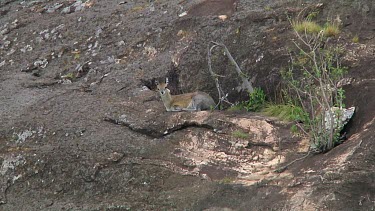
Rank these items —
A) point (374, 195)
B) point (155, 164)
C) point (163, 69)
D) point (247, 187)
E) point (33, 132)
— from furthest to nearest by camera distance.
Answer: point (163, 69) → point (33, 132) → point (155, 164) → point (247, 187) → point (374, 195)

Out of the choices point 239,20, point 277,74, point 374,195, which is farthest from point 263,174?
point 239,20

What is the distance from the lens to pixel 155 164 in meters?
11.0

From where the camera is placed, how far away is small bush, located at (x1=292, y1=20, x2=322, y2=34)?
518 inches

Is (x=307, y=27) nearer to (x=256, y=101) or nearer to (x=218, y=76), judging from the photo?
(x=256, y=101)

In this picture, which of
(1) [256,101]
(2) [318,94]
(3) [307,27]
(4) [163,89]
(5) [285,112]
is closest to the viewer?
(2) [318,94]

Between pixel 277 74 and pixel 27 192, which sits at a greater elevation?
pixel 277 74

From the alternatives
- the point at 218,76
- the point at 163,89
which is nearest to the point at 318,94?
the point at 218,76

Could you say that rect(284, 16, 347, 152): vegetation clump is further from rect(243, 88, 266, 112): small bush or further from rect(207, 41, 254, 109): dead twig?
rect(207, 41, 254, 109): dead twig

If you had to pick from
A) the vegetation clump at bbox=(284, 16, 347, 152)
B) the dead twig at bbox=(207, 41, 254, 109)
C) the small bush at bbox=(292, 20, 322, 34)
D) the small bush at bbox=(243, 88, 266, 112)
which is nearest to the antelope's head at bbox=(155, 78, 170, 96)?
the dead twig at bbox=(207, 41, 254, 109)

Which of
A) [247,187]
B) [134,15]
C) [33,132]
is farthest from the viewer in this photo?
[134,15]

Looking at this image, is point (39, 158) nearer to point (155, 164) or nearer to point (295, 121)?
point (155, 164)

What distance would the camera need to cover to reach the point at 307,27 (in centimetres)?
1320

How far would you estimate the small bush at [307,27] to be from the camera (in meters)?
13.1

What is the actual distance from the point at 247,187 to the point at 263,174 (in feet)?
1.57
